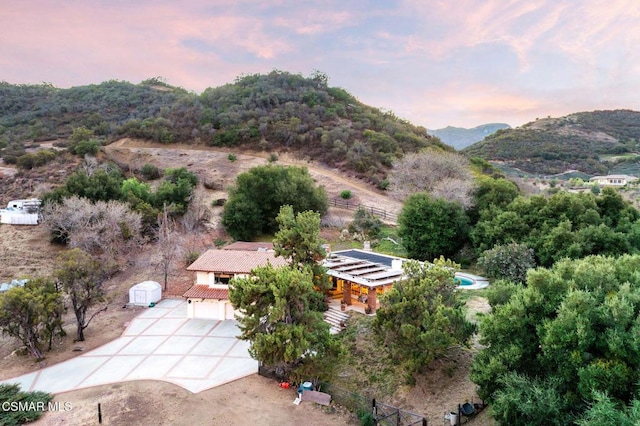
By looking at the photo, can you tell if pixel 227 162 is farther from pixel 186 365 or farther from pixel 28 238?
pixel 186 365

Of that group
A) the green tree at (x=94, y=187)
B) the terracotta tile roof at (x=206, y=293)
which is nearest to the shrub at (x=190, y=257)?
the terracotta tile roof at (x=206, y=293)

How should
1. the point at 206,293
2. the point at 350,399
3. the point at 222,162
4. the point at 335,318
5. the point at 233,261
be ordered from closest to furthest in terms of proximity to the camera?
the point at 350,399
the point at 335,318
the point at 206,293
the point at 233,261
the point at 222,162

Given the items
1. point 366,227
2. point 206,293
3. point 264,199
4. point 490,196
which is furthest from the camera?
point 264,199

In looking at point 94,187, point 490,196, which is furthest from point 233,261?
point 490,196

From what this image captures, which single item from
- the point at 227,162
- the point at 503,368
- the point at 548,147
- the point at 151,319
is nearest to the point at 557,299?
the point at 503,368

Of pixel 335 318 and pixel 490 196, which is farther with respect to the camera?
pixel 490 196

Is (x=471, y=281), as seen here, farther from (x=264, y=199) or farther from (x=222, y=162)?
(x=222, y=162)
